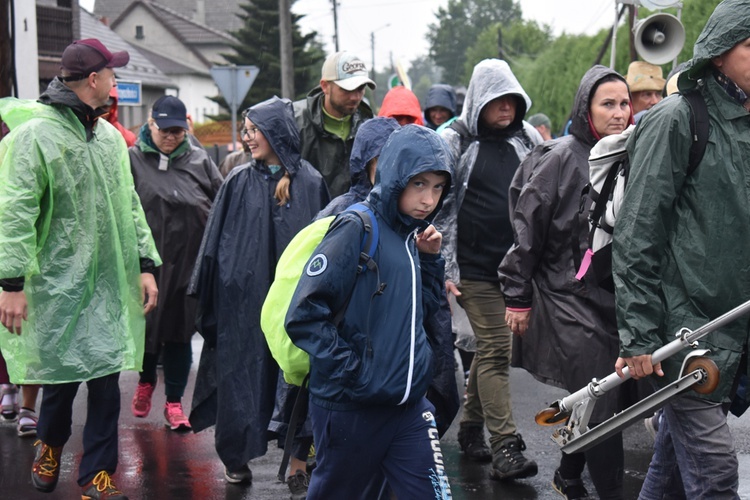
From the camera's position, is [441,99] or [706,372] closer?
[706,372]

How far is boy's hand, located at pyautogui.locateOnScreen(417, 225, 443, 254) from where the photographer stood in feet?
14.3

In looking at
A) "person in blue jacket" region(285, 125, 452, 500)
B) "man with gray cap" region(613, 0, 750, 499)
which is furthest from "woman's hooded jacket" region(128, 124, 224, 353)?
"man with gray cap" region(613, 0, 750, 499)

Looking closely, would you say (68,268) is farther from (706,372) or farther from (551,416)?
(706,372)

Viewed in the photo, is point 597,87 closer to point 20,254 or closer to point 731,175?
point 731,175

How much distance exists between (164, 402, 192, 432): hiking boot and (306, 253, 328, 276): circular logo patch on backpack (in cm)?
372

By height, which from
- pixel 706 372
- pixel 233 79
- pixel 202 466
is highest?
pixel 233 79

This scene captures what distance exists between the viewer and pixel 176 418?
7.41m

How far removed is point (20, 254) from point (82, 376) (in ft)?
2.19

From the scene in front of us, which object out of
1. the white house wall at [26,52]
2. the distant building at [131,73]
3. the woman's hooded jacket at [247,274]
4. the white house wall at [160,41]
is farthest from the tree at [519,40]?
the woman's hooded jacket at [247,274]

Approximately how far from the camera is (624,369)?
3926mm

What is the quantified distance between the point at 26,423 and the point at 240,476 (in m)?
1.85

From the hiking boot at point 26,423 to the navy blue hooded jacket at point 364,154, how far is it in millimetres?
3099

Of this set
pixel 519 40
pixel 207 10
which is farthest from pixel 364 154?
pixel 207 10

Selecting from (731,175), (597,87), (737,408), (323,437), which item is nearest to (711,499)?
(737,408)
